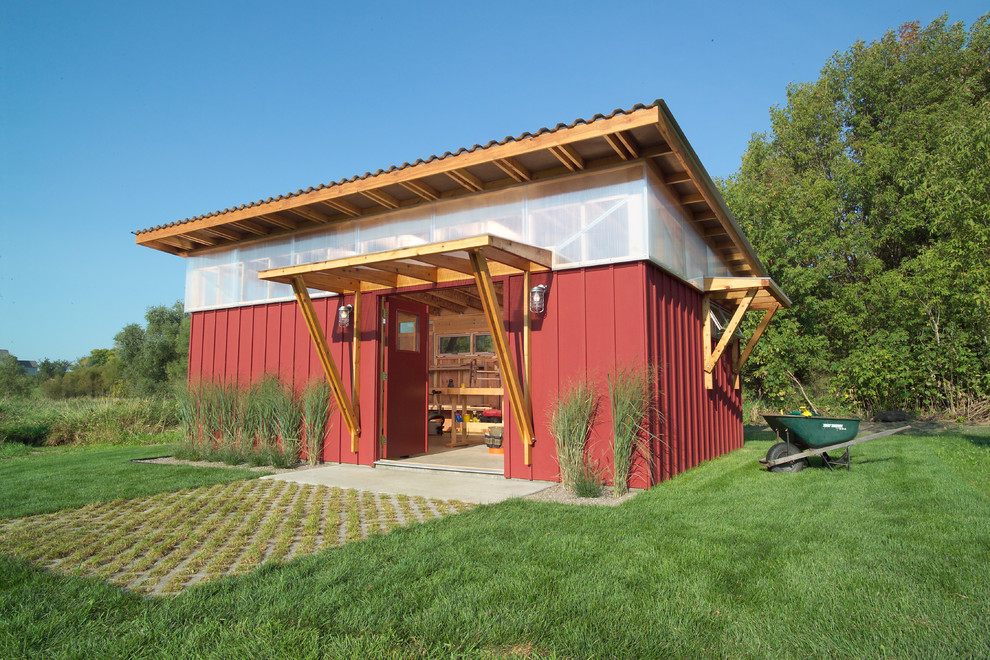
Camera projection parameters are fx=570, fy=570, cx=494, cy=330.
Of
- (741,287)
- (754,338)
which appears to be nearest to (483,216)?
(741,287)

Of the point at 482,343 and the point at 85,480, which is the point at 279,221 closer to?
the point at 85,480

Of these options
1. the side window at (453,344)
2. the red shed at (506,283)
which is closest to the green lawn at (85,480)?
the red shed at (506,283)

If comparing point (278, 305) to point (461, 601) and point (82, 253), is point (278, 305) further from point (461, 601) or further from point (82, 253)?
point (82, 253)

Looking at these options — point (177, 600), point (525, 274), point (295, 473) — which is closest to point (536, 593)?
point (177, 600)

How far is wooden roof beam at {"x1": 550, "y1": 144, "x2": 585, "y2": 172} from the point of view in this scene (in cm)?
561

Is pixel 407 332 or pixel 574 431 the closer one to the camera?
pixel 574 431

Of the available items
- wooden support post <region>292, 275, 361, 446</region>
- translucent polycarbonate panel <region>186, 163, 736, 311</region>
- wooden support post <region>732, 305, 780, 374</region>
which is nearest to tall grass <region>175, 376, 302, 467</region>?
wooden support post <region>292, 275, 361, 446</region>

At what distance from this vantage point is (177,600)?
104 inches

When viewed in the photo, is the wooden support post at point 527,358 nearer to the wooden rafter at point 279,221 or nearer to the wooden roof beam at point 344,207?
the wooden roof beam at point 344,207

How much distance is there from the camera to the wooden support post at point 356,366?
7355mm

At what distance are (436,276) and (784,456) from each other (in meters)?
4.53

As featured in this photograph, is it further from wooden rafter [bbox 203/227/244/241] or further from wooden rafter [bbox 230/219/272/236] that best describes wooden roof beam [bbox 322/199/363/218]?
wooden rafter [bbox 203/227/244/241]

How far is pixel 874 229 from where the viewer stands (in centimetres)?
1694

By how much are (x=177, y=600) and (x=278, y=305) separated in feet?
19.9
